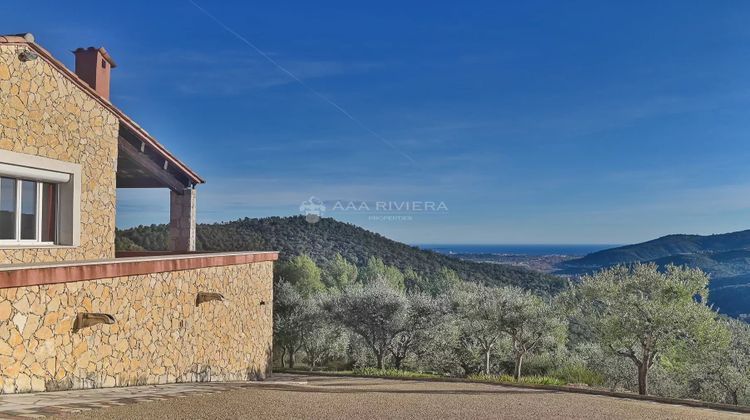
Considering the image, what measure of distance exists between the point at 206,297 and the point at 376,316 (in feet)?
52.7

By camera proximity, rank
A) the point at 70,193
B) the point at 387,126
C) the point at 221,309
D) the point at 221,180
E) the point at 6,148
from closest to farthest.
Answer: the point at 6,148, the point at 70,193, the point at 221,309, the point at 221,180, the point at 387,126

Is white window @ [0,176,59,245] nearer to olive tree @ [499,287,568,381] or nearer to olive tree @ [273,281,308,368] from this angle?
olive tree @ [499,287,568,381]

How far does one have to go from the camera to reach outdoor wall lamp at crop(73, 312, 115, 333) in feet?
23.7

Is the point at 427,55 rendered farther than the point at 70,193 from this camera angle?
Yes

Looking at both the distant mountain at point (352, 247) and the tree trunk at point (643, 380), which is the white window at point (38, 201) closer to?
the tree trunk at point (643, 380)

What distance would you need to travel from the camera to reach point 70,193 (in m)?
11.0

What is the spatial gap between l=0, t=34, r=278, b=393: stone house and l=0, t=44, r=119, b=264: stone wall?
24 mm

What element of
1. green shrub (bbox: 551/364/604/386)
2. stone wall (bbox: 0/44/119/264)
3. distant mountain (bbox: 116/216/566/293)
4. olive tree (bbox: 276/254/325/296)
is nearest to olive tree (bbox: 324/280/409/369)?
green shrub (bbox: 551/364/604/386)

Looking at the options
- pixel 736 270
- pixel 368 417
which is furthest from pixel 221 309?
pixel 736 270

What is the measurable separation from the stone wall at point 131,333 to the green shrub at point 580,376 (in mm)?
15345

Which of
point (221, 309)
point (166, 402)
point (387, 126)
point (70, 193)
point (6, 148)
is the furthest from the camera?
point (387, 126)

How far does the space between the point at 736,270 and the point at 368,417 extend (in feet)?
283

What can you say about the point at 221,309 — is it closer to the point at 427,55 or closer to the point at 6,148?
the point at 6,148

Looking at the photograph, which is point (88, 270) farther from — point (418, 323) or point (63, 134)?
point (418, 323)
